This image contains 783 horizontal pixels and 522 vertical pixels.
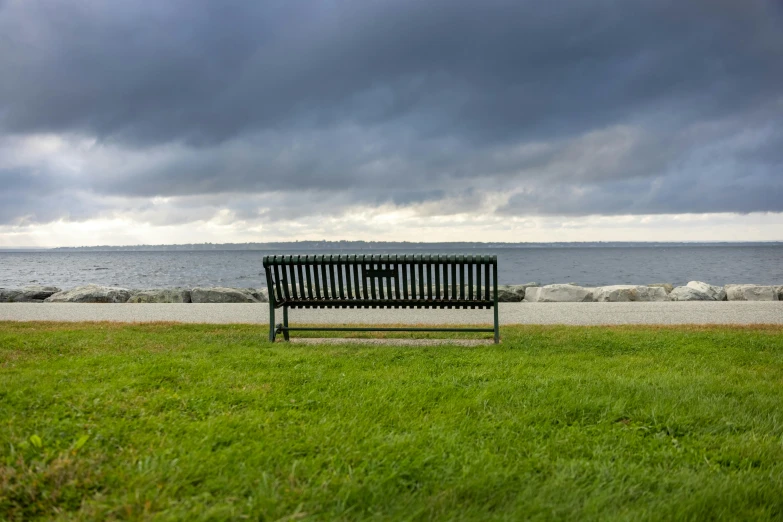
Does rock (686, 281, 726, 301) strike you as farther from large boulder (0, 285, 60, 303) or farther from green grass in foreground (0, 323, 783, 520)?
large boulder (0, 285, 60, 303)

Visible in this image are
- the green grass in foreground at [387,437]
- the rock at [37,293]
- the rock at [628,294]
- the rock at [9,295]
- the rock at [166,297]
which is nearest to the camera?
the green grass in foreground at [387,437]

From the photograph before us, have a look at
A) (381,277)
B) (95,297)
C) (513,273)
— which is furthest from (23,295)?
(513,273)

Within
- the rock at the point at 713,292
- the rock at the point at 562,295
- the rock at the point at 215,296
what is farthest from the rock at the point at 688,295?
the rock at the point at 215,296

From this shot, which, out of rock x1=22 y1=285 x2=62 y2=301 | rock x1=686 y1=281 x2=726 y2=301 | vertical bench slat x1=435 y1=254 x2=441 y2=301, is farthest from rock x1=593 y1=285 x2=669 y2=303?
rock x1=22 y1=285 x2=62 y2=301

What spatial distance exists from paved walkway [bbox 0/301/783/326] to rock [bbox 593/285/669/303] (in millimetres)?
2899

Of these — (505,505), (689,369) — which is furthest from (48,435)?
(689,369)

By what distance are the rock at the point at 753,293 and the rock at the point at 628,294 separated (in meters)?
2.52

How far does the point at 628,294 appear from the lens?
18.6 meters

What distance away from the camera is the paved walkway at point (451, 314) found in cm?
1241

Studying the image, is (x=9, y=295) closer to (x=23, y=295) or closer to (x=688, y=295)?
(x=23, y=295)

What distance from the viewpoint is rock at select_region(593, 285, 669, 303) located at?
731 inches

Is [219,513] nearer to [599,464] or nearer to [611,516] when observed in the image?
[611,516]

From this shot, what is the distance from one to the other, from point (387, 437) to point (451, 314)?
10212mm

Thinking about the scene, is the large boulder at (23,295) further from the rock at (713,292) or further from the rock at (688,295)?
the rock at (713,292)
